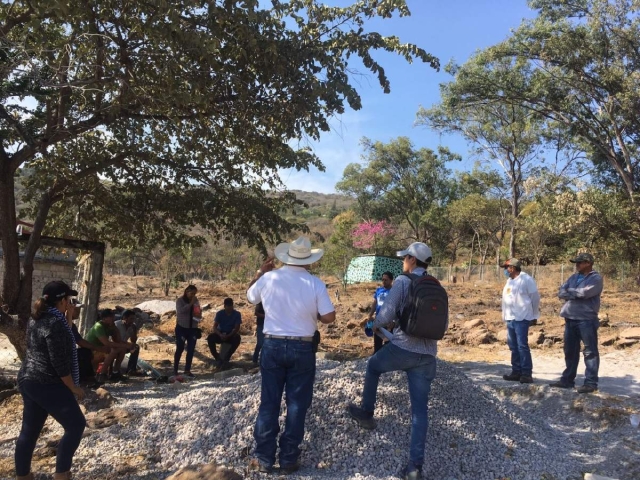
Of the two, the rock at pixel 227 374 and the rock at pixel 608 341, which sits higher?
the rock at pixel 608 341

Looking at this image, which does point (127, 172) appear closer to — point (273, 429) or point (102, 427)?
point (102, 427)

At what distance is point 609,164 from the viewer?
19422mm

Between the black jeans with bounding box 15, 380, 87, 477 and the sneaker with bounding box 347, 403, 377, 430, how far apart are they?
2175 millimetres

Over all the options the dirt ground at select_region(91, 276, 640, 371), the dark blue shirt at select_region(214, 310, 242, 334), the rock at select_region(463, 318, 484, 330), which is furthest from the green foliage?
the dark blue shirt at select_region(214, 310, 242, 334)

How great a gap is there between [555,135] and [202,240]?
68.5 ft

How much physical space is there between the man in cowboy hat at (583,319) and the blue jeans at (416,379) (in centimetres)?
321

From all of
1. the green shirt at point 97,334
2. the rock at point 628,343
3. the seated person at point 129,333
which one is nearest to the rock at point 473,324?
the rock at point 628,343

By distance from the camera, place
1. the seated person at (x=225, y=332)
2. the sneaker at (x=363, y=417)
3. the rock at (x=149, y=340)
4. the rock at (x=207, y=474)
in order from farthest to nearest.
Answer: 1. the rock at (x=149, y=340)
2. the seated person at (x=225, y=332)
3. the sneaker at (x=363, y=417)
4. the rock at (x=207, y=474)

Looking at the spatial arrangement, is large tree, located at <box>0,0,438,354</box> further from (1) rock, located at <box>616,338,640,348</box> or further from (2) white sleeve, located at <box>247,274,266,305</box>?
(1) rock, located at <box>616,338,640,348</box>

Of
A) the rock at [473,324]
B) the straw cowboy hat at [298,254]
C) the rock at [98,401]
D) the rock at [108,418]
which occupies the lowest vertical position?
the rock at [98,401]

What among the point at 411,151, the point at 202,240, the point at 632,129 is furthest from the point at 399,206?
the point at 202,240

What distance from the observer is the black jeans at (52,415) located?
3.72 metres

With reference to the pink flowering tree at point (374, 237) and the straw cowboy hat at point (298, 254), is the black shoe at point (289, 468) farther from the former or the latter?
the pink flowering tree at point (374, 237)

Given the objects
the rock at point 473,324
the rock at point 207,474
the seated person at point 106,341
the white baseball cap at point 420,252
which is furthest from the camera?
the rock at point 473,324
